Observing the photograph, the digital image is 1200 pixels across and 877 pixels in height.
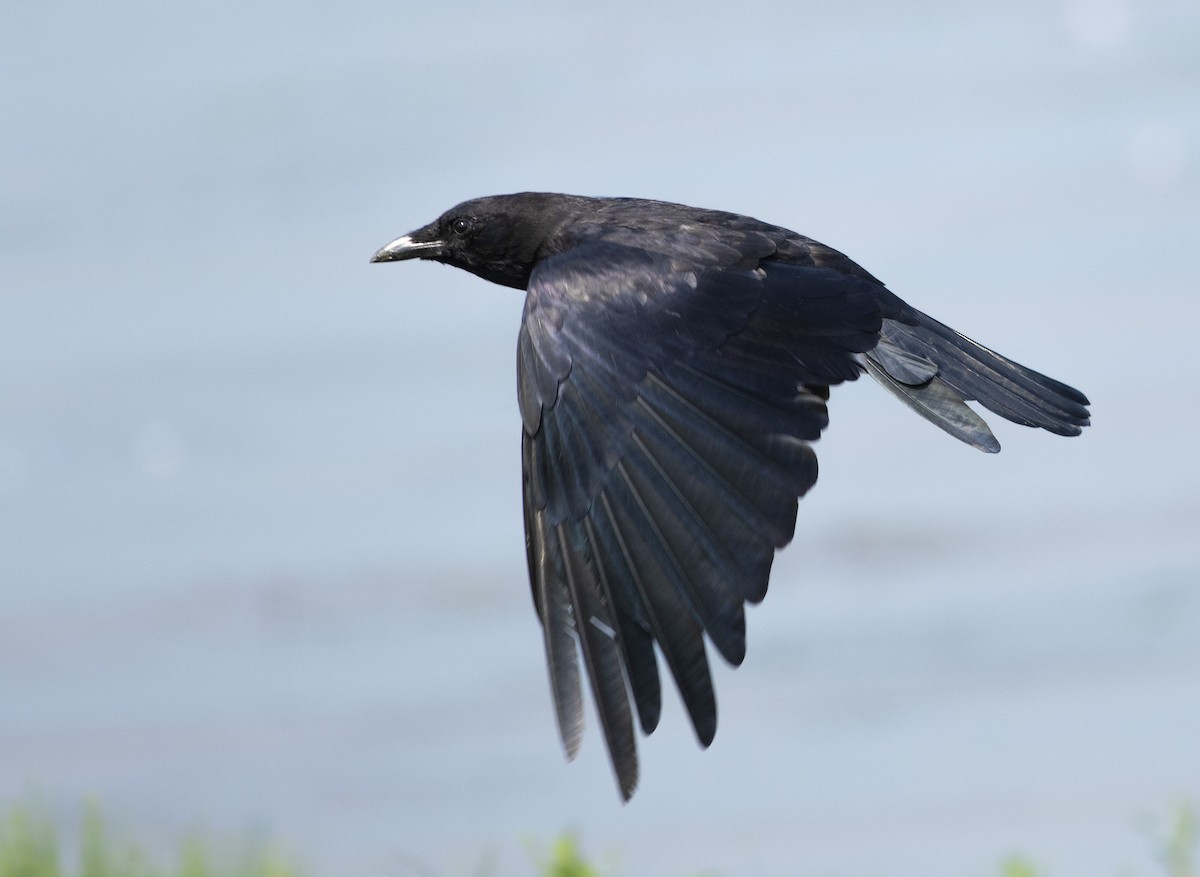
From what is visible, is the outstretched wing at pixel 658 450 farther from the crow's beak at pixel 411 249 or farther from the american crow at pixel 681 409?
the crow's beak at pixel 411 249

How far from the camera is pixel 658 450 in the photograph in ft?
13.5

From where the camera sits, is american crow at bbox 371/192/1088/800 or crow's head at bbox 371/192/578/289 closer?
american crow at bbox 371/192/1088/800

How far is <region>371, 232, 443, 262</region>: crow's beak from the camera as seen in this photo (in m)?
5.80

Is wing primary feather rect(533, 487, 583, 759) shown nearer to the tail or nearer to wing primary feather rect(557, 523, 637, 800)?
wing primary feather rect(557, 523, 637, 800)

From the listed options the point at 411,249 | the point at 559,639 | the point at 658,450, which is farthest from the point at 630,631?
the point at 411,249

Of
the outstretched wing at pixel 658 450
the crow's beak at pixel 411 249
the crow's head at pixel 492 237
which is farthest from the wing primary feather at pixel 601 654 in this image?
the crow's beak at pixel 411 249

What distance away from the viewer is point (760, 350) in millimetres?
4469

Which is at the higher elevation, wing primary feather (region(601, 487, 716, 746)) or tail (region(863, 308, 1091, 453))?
tail (region(863, 308, 1091, 453))

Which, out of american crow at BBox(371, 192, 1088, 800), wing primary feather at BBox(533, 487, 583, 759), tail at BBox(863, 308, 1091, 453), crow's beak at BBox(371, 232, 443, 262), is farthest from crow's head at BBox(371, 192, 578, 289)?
wing primary feather at BBox(533, 487, 583, 759)

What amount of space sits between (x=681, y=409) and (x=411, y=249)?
189 cm

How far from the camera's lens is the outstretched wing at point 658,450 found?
3760 mm

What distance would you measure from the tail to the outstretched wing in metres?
0.18

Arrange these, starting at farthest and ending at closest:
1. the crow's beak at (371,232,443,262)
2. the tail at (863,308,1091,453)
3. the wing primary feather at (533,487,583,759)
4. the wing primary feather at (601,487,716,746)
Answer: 1. the crow's beak at (371,232,443,262)
2. the tail at (863,308,1091,453)
3. the wing primary feather at (533,487,583,759)
4. the wing primary feather at (601,487,716,746)

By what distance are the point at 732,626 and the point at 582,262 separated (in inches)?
52.7
